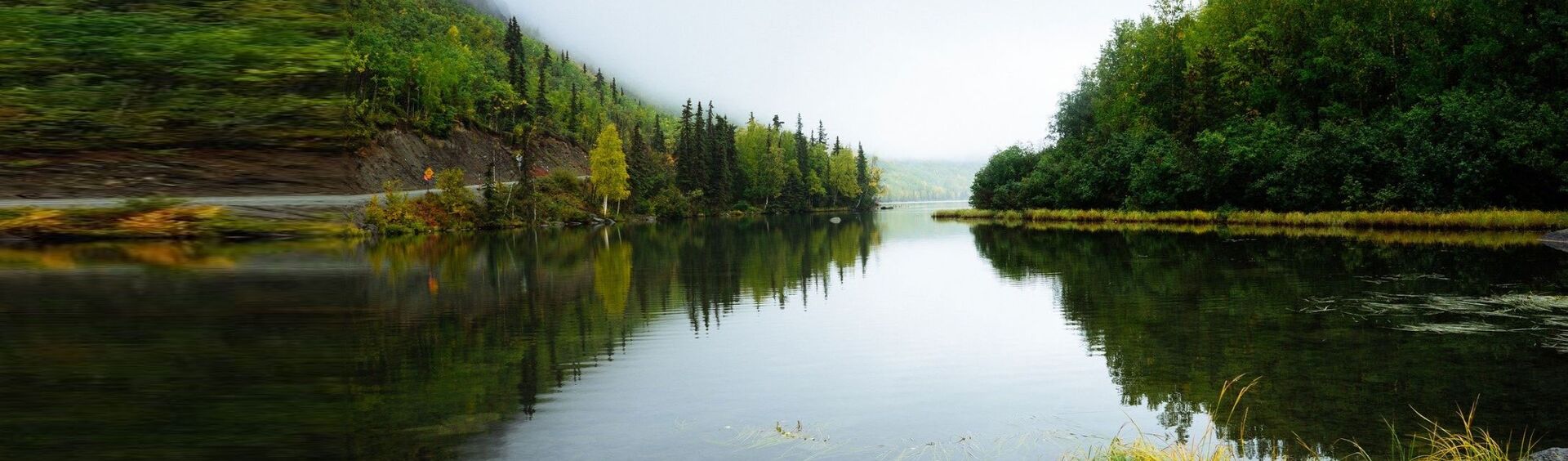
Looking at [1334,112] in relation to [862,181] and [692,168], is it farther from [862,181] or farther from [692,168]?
[862,181]

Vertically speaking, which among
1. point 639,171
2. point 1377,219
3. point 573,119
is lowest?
point 1377,219

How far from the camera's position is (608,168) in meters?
80.7

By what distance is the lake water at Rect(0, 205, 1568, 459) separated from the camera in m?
3.62

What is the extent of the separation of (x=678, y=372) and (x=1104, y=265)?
1850 centimetres

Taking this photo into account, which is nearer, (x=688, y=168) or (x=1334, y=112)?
(x=1334, y=112)

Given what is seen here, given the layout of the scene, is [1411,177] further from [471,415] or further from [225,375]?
[225,375]

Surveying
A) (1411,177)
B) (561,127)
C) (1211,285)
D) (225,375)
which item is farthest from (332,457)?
(561,127)

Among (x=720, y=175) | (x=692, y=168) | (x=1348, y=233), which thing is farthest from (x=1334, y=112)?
(x=720, y=175)

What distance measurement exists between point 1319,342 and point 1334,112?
42626 mm

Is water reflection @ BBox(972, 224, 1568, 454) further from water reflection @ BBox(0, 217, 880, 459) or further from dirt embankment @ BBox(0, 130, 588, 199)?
dirt embankment @ BBox(0, 130, 588, 199)

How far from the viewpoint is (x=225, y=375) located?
3.45 meters

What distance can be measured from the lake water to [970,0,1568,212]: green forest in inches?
576

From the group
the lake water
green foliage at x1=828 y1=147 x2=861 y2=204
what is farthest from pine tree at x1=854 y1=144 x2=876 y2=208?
the lake water

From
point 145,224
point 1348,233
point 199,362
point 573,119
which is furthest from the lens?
point 573,119
